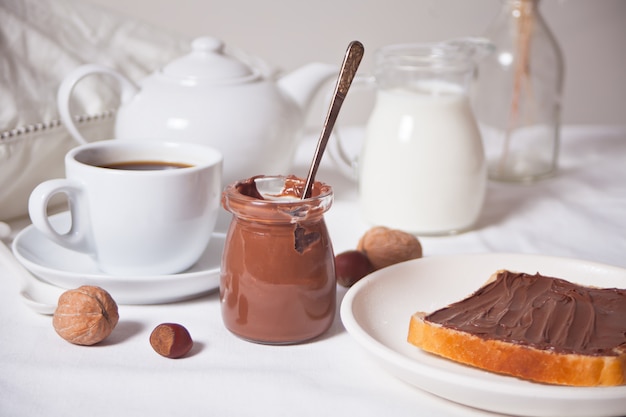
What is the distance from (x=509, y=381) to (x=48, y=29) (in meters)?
1.11

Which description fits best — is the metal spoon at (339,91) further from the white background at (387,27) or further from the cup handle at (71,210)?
the white background at (387,27)

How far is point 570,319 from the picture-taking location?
2.49 feet

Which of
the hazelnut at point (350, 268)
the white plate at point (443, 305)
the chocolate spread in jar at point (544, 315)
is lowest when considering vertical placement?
the hazelnut at point (350, 268)

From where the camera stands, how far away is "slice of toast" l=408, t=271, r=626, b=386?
682 millimetres

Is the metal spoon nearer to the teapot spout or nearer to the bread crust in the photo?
the bread crust

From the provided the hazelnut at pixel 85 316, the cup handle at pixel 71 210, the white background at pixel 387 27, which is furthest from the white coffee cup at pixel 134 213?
the white background at pixel 387 27

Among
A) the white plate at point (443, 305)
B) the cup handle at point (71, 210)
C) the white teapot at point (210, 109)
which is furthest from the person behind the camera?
the white teapot at point (210, 109)

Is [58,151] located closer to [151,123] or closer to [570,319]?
[151,123]

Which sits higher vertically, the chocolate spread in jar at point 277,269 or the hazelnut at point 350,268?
the chocolate spread in jar at point 277,269

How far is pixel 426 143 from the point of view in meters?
1.22

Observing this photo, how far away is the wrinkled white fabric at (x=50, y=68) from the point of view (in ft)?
3.98

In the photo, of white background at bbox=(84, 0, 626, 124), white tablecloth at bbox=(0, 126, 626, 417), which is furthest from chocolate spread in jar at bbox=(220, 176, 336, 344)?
white background at bbox=(84, 0, 626, 124)

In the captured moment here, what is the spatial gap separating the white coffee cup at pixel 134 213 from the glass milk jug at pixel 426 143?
1.17 ft

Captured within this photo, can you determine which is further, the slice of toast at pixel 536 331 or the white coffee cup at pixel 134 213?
the white coffee cup at pixel 134 213
